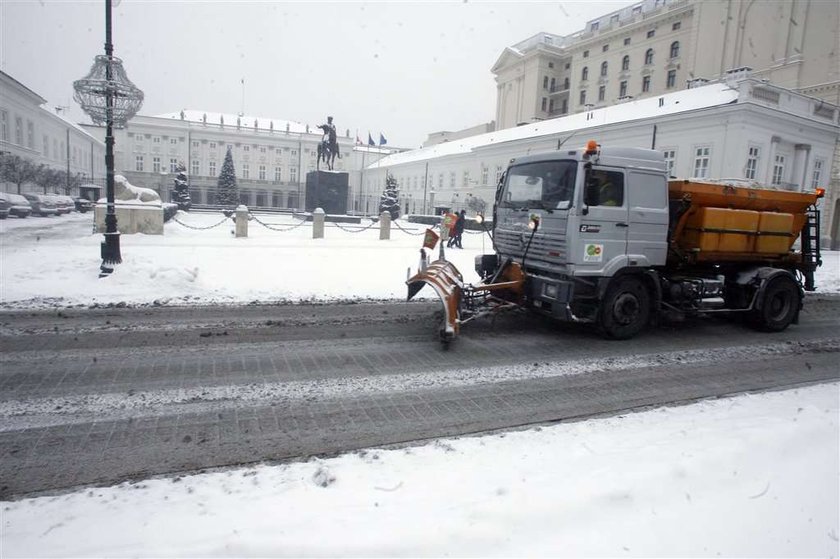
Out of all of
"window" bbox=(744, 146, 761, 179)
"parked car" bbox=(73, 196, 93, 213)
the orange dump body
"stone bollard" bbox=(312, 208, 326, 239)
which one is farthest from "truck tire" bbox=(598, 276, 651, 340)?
"parked car" bbox=(73, 196, 93, 213)

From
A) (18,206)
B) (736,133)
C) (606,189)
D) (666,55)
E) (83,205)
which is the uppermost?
(666,55)

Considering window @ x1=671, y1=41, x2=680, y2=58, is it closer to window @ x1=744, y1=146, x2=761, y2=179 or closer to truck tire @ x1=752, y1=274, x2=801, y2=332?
window @ x1=744, y1=146, x2=761, y2=179

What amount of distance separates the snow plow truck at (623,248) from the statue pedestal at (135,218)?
56.2 ft

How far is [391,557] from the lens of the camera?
9.73ft

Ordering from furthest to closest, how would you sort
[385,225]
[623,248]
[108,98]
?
[385,225], [108,98], [623,248]

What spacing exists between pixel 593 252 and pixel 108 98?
11881 millimetres

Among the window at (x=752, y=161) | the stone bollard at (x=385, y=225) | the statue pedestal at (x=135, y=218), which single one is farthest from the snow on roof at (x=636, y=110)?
the statue pedestal at (x=135, y=218)

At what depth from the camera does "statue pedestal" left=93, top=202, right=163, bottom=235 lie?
20.5 meters

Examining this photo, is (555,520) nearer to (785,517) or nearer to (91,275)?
(785,517)

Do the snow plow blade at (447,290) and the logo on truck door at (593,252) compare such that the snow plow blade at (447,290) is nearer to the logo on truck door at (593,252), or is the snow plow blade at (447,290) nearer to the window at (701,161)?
the logo on truck door at (593,252)

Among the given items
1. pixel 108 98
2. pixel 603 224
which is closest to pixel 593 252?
pixel 603 224

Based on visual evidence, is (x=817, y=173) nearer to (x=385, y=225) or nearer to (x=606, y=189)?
(x=385, y=225)

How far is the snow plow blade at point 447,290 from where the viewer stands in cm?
741

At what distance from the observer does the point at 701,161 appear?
33500mm
